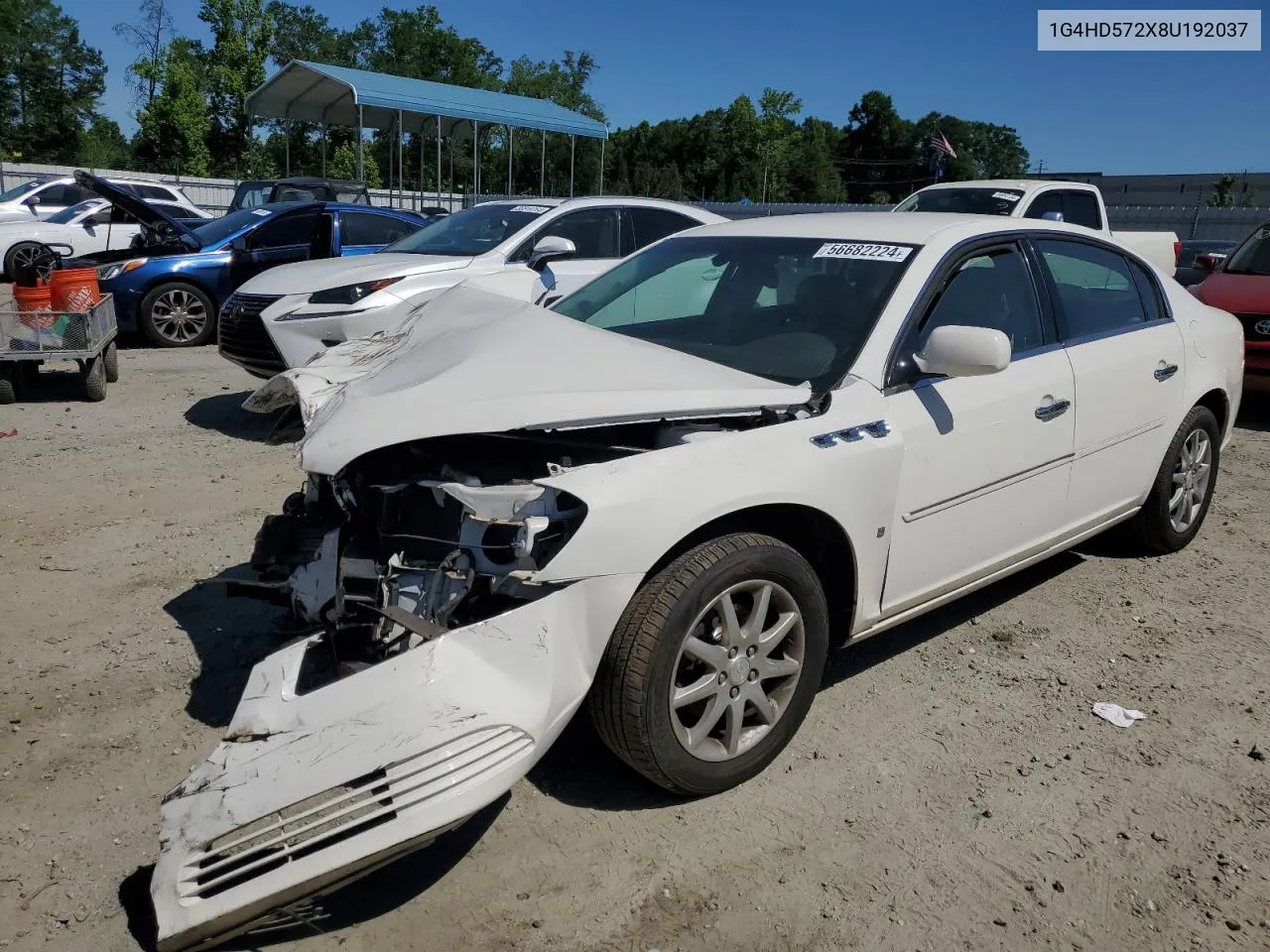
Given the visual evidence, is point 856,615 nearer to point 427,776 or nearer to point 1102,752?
point 1102,752

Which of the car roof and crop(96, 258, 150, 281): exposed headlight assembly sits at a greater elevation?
the car roof

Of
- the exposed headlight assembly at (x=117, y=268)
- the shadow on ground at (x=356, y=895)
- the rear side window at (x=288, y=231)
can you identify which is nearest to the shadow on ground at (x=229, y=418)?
the exposed headlight assembly at (x=117, y=268)

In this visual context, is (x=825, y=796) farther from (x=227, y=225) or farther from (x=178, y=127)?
(x=178, y=127)

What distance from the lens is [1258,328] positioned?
825cm

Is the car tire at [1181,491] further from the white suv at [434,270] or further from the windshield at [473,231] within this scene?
the windshield at [473,231]

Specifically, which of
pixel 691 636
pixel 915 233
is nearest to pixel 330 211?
pixel 915 233

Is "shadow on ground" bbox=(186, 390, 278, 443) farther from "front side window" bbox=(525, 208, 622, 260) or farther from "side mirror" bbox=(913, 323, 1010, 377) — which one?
"side mirror" bbox=(913, 323, 1010, 377)

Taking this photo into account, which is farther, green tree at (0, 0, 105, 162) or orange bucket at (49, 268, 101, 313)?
green tree at (0, 0, 105, 162)

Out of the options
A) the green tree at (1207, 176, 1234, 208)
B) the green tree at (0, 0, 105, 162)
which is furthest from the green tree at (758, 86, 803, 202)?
the green tree at (0, 0, 105, 162)

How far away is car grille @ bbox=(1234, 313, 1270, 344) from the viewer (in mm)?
8219

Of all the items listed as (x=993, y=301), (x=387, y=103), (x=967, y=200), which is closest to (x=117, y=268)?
(x=967, y=200)

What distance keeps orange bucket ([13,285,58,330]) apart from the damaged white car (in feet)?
17.0

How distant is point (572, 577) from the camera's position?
2529 millimetres

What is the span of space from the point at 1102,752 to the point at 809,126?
9836 centimetres
